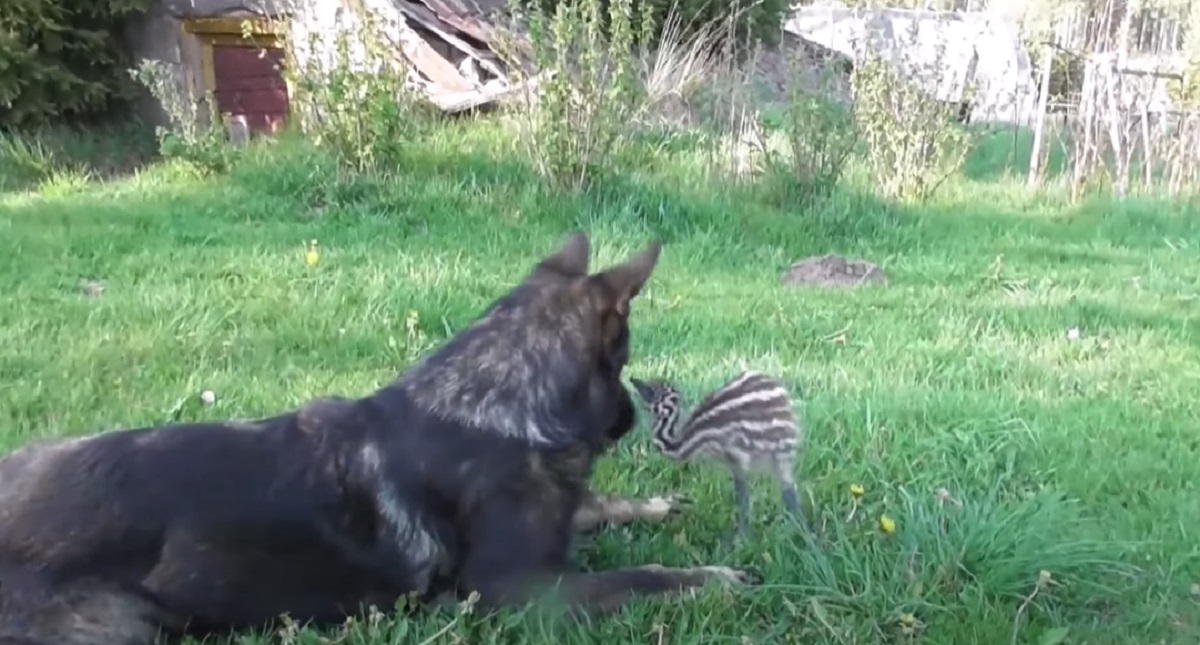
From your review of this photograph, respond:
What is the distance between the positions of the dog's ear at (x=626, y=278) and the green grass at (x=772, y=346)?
2.54 feet

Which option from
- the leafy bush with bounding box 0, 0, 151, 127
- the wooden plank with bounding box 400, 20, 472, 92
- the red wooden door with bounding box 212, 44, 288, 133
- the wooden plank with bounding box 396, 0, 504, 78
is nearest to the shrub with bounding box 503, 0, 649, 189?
the wooden plank with bounding box 400, 20, 472, 92

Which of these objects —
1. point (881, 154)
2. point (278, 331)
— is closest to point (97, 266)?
point (278, 331)

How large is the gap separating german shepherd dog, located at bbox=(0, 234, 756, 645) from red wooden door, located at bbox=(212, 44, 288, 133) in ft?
35.3

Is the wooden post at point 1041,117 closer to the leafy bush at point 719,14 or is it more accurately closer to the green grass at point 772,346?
the green grass at point 772,346

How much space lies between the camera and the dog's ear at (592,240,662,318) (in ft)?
9.98

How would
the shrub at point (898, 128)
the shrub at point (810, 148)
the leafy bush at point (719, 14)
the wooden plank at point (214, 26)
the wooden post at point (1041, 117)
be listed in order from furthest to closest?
the leafy bush at point (719, 14)
the wooden plank at point (214, 26)
the wooden post at point (1041, 117)
the shrub at point (898, 128)
the shrub at point (810, 148)

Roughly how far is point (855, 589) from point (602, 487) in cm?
104

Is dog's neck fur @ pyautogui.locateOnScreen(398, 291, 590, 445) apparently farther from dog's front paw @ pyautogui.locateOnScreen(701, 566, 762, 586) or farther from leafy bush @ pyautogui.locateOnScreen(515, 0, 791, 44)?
leafy bush @ pyautogui.locateOnScreen(515, 0, 791, 44)

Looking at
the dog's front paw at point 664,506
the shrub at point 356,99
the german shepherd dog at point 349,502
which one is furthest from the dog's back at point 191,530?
the shrub at point 356,99

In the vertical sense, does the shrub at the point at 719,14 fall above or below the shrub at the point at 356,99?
above

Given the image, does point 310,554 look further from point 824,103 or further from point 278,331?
point 824,103

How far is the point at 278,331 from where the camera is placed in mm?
5211

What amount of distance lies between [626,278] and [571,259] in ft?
1.01

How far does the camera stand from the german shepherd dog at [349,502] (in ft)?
8.77
